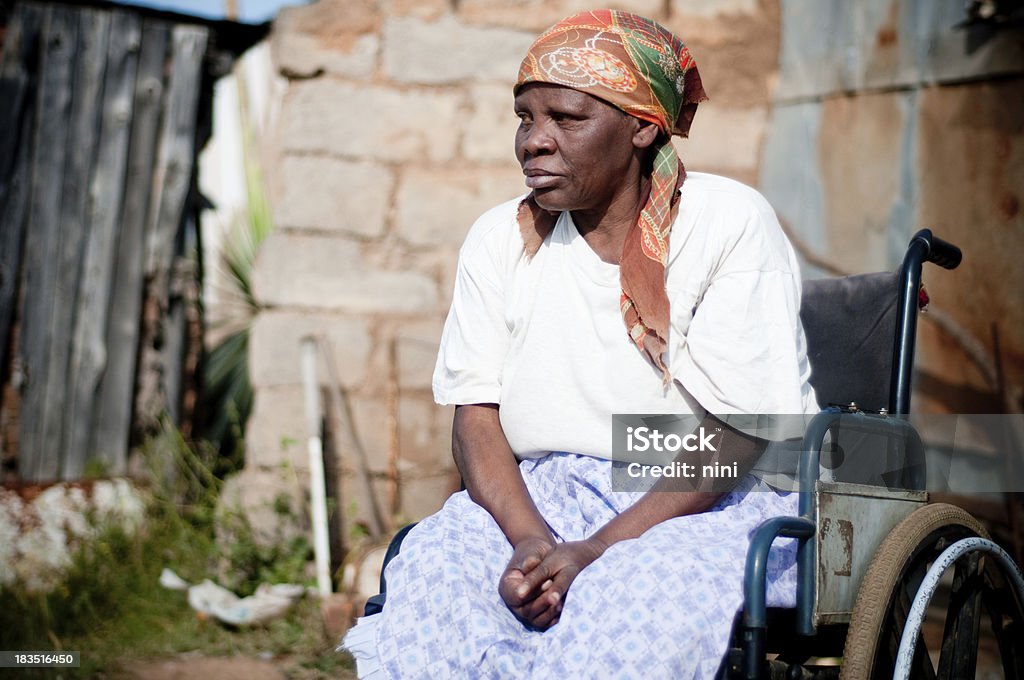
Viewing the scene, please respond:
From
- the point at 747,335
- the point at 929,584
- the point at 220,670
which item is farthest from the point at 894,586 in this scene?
the point at 220,670

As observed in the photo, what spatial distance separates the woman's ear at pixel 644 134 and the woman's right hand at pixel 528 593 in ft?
2.97

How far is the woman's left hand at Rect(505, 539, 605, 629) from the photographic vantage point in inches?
75.5

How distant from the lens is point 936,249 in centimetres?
237

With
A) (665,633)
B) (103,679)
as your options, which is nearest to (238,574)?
(103,679)

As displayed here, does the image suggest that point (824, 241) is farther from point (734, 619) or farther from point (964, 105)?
point (734, 619)

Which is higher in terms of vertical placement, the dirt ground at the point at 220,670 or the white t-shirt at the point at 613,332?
the white t-shirt at the point at 613,332

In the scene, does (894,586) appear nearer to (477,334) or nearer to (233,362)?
(477,334)

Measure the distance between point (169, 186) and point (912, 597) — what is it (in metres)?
3.94

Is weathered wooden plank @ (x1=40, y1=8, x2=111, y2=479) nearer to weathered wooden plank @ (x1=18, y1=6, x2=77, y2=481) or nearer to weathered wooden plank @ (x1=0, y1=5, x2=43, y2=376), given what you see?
weathered wooden plank @ (x1=18, y1=6, x2=77, y2=481)

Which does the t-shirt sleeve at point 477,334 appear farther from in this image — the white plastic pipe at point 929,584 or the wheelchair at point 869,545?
the white plastic pipe at point 929,584

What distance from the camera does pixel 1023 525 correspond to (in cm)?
385

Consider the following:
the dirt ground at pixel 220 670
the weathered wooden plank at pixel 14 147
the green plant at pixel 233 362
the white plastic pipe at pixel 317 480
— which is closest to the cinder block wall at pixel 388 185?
the white plastic pipe at pixel 317 480

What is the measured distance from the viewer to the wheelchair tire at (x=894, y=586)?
185 centimetres

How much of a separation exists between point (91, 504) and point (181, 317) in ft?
3.24
